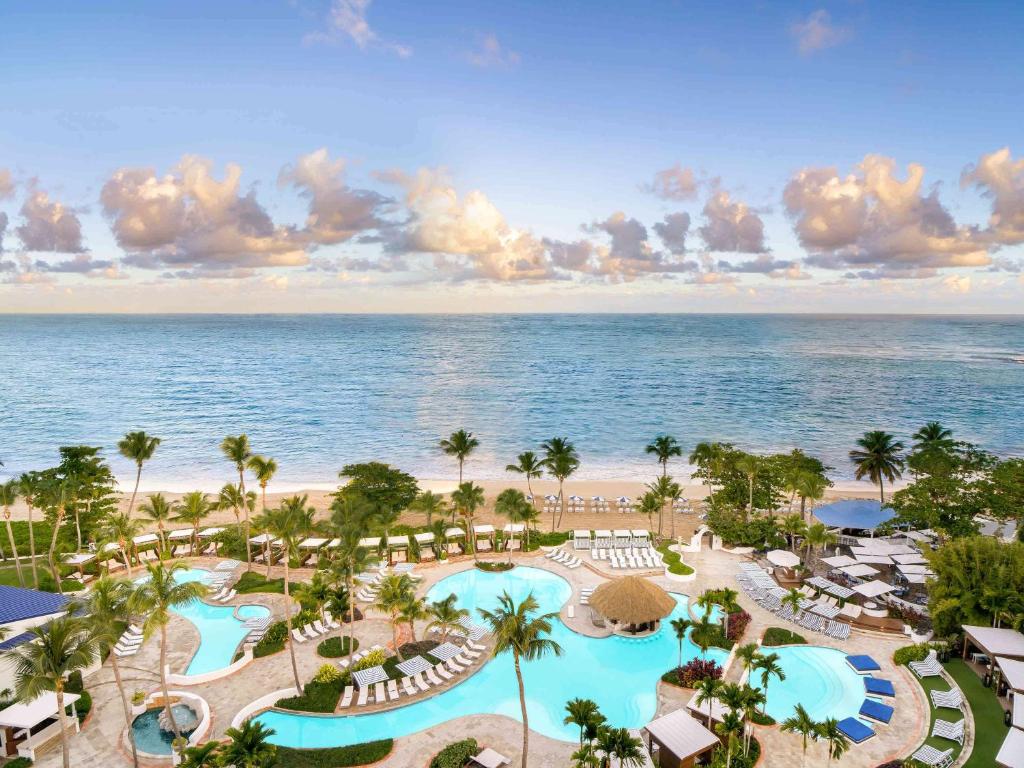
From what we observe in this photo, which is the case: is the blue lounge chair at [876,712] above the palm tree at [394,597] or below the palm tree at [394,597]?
below

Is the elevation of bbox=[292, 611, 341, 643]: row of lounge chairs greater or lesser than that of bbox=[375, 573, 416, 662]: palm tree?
lesser

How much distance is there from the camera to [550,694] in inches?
1018

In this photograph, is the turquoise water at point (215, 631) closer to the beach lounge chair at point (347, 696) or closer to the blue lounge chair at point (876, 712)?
the beach lounge chair at point (347, 696)

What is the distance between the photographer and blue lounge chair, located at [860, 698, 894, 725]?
22.2 metres

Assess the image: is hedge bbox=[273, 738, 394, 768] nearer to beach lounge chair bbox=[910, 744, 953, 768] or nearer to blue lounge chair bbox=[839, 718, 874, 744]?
blue lounge chair bbox=[839, 718, 874, 744]

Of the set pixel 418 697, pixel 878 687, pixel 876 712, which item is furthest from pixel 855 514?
pixel 418 697

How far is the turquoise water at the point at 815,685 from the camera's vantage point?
941 inches

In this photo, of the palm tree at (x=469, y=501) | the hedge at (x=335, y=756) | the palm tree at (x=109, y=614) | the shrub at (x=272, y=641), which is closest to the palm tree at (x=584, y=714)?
the hedge at (x=335, y=756)

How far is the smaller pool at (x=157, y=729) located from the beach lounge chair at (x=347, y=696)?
5939 mm

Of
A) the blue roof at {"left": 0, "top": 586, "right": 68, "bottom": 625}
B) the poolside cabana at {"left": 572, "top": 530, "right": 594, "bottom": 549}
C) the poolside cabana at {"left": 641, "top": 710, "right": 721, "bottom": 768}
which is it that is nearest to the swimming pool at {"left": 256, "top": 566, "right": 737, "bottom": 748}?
the poolside cabana at {"left": 641, "top": 710, "right": 721, "bottom": 768}

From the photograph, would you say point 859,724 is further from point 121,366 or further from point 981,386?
point 121,366

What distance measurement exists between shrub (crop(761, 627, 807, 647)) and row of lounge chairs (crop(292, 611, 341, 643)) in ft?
76.0

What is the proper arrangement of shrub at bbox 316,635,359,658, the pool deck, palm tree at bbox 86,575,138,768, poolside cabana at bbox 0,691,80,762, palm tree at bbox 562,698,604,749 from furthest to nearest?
shrub at bbox 316,635,359,658
poolside cabana at bbox 0,691,80,762
the pool deck
palm tree at bbox 86,575,138,768
palm tree at bbox 562,698,604,749

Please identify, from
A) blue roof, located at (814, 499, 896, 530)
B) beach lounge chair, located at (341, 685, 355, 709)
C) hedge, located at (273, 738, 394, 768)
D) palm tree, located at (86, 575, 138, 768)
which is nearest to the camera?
palm tree, located at (86, 575, 138, 768)
